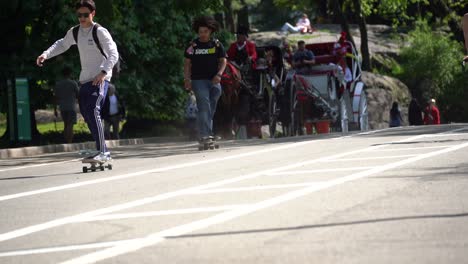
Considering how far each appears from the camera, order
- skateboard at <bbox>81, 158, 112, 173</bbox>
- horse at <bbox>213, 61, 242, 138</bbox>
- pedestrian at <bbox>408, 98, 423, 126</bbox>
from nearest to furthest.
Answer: skateboard at <bbox>81, 158, 112, 173</bbox>, horse at <bbox>213, 61, 242, 138</bbox>, pedestrian at <bbox>408, 98, 423, 126</bbox>

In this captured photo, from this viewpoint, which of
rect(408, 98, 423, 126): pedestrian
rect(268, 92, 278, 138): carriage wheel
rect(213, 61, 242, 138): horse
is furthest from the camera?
rect(408, 98, 423, 126): pedestrian

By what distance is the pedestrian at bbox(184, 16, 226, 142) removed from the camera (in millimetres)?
19516

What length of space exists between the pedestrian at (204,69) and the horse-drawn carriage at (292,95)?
4624mm

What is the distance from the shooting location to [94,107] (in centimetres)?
1527

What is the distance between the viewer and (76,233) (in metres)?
8.44

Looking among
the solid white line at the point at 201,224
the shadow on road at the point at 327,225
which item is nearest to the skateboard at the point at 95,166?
the solid white line at the point at 201,224

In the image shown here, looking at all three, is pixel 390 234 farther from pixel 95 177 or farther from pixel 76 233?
pixel 95 177

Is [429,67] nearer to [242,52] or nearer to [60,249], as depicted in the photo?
[242,52]

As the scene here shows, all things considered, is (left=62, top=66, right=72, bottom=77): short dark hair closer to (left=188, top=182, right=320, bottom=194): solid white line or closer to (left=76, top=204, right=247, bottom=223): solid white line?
(left=188, top=182, right=320, bottom=194): solid white line

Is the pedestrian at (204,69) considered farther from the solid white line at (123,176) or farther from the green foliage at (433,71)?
the green foliage at (433,71)

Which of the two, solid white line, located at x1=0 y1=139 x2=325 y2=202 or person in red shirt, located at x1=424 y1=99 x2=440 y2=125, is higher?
person in red shirt, located at x1=424 y1=99 x2=440 y2=125

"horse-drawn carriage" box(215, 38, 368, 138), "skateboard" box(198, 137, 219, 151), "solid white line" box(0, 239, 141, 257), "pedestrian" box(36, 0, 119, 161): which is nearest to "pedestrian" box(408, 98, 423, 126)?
"horse-drawn carriage" box(215, 38, 368, 138)

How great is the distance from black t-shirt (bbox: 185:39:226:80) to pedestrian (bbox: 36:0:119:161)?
4.22 meters

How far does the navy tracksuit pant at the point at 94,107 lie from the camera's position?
15.3 m
